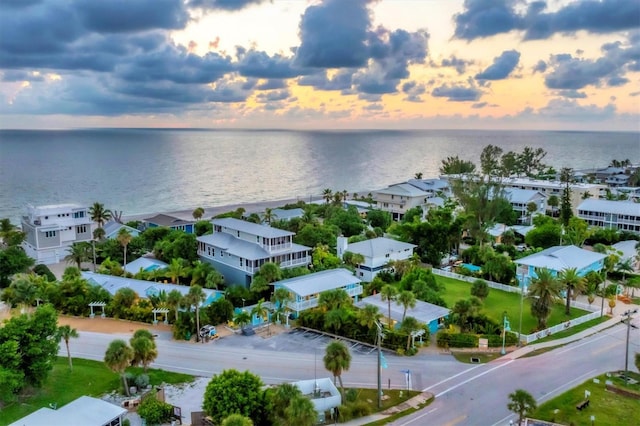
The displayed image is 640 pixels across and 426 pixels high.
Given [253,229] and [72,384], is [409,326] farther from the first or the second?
[253,229]

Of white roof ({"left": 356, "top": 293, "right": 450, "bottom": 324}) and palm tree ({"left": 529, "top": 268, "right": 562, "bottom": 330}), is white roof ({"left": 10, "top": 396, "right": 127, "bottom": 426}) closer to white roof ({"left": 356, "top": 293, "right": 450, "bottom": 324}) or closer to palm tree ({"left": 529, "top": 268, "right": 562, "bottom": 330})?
white roof ({"left": 356, "top": 293, "right": 450, "bottom": 324})

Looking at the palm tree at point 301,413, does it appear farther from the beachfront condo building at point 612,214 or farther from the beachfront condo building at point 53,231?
the beachfront condo building at point 612,214

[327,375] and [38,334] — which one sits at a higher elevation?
[38,334]

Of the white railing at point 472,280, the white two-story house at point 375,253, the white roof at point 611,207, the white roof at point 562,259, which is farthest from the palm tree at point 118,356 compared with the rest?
the white roof at point 611,207

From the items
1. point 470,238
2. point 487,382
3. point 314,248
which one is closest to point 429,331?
point 487,382

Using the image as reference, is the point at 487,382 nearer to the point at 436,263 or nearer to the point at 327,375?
the point at 327,375

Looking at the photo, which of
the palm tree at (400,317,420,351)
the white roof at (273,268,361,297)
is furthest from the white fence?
the white roof at (273,268,361,297)
